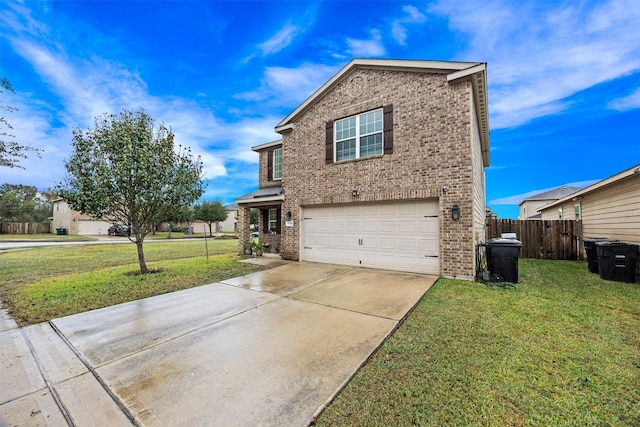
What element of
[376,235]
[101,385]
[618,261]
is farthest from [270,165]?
[618,261]

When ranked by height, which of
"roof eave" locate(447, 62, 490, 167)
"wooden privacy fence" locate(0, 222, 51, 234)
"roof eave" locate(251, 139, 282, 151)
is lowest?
"wooden privacy fence" locate(0, 222, 51, 234)

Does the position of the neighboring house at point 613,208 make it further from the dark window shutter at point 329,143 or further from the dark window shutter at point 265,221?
the dark window shutter at point 265,221

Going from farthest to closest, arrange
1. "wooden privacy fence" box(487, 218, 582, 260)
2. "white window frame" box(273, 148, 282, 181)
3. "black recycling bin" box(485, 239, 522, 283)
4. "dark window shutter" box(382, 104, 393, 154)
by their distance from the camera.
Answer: "white window frame" box(273, 148, 282, 181), "wooden privacy fence" box(487, 218, 582, 260), "dark window shutter" box(382, 104, 393, 154), "black recycling bin" box(485, 239, 522, 283)

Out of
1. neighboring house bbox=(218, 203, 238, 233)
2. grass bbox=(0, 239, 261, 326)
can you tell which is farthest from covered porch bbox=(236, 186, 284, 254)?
neighboring house bbox=(218, 203, 238, 233)

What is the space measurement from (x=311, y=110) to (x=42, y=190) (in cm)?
5764

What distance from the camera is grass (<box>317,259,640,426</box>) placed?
2.02 m

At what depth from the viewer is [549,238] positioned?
1126 cm

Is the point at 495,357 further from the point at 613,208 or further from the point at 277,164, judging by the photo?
the point at 277,164

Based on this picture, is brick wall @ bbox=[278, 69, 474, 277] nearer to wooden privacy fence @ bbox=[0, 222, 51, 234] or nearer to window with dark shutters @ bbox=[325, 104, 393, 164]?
window with dark shutters @ bbox=[325, 104, 393, 164]

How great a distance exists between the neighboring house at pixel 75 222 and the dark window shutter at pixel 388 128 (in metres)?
36.3

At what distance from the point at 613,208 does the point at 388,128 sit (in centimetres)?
773

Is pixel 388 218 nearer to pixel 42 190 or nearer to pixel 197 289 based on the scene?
pixel 197 289

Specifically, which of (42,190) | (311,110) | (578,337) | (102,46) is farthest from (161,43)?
(42,190)

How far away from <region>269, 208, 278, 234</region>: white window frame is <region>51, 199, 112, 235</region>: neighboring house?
96.9ft
